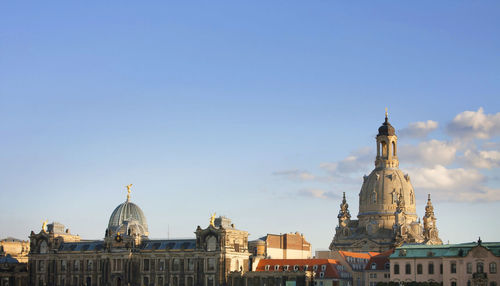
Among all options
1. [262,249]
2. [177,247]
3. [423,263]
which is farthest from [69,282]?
[423,263]

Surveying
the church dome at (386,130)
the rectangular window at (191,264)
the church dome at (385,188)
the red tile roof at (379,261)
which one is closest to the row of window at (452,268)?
the red tile roof at (379,261)

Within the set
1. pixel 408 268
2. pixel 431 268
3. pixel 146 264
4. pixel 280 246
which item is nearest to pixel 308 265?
pixel 408 268

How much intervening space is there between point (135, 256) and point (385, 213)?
2502 inches

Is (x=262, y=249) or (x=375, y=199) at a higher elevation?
(x=375, y=199)

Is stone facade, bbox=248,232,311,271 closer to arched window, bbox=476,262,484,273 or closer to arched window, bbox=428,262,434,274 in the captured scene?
arched window, bbox=428,262,434,274

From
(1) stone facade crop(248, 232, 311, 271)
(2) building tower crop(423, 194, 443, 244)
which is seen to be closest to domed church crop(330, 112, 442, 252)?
(2) building tower crop(423, 194, 443, 244)

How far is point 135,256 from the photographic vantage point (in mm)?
151375

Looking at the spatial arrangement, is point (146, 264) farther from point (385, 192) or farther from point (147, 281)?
point (385, 192)

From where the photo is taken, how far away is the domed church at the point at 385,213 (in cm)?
17975

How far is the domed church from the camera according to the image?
7077 inches

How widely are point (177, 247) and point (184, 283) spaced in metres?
7.22

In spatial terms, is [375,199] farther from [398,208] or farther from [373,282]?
[373,282]

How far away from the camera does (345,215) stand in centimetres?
19312

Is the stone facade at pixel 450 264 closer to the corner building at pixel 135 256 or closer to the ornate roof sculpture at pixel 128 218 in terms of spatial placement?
the corner building at pixel 135 256
